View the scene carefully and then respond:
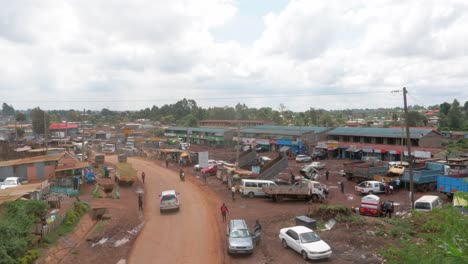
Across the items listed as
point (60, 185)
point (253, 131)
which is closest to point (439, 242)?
point (60, 185)

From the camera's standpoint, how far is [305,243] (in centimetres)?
1600

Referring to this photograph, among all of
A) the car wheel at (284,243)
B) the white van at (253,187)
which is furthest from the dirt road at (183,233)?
the car wheel at (284,243)

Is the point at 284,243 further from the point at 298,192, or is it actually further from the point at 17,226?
the point at 17,226

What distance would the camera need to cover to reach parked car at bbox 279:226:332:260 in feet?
50.5

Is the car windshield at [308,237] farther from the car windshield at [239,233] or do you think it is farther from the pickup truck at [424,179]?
the pickup truck at [424,179]

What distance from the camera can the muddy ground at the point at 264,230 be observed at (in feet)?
53.5

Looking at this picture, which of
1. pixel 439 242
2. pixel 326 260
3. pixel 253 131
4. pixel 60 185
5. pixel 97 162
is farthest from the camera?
pixel 253 131

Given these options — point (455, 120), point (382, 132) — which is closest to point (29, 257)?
point (382, 132)

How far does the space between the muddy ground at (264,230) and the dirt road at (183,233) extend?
44 cm

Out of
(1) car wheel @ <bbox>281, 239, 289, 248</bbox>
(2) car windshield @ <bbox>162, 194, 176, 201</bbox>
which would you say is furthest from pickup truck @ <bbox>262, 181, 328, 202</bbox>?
(1) car wheel @ <bbox>281, 239, 289, 248</bbox>

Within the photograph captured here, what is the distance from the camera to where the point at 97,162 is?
5259 centimetres

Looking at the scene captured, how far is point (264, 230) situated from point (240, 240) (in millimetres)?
4110

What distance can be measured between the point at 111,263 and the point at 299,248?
8.52m

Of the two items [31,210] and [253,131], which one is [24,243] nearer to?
[31,210]
